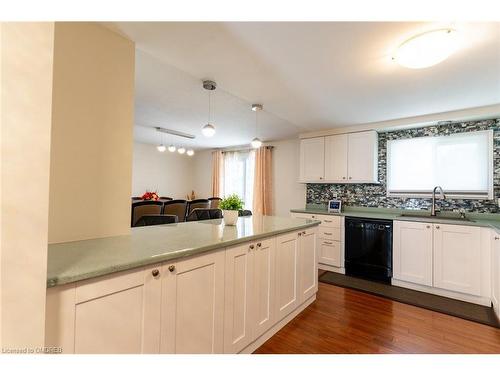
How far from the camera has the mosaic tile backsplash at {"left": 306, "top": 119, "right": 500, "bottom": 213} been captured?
2971 millimetres

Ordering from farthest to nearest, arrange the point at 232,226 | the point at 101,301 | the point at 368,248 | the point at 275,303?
the point at 368,248 < the point at 232,226 < the point at 275,303 < the point at 101,301

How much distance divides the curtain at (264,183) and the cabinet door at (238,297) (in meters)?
3.77

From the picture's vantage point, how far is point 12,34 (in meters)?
0.70

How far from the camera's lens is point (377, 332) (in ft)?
6.66

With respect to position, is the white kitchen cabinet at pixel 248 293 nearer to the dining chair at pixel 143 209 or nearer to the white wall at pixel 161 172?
the dining chair at pixel 143 209

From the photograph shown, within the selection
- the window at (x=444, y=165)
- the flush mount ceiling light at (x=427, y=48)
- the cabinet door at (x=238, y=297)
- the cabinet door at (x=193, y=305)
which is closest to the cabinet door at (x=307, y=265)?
the cabinet door at (x=238, y=297)

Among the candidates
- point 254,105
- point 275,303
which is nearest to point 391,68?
point 254,105

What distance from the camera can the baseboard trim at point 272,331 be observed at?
1686mm

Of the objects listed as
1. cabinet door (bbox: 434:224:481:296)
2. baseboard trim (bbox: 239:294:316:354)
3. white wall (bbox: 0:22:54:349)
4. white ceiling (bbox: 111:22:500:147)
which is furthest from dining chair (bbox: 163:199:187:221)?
cabinet door (bbox: 434:224:481:296)

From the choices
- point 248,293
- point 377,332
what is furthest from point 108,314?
point 377,332
